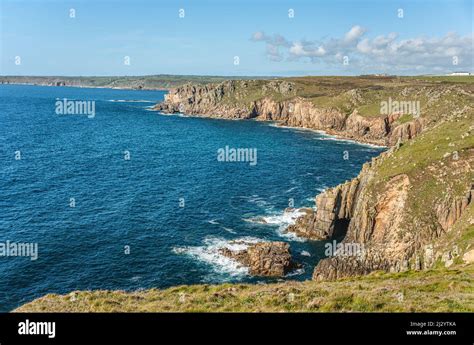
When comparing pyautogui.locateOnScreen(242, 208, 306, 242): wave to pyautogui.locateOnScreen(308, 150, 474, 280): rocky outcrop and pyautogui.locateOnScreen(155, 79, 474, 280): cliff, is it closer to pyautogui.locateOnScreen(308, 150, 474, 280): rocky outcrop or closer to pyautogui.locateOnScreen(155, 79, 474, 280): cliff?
pyautogui.locateOnScreen(155, 79, 474, 280): cliff

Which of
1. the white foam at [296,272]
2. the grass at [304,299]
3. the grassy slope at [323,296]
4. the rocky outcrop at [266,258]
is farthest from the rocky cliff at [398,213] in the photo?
the grass at [304,299]

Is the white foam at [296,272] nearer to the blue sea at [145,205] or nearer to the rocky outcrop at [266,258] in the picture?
the blue sea at [145,205]

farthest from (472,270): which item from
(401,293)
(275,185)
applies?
(275,185)

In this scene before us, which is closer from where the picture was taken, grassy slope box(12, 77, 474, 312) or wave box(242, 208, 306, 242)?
grassy slope box(12, 77, 474, 312)

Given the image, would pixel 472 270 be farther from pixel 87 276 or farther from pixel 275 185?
pixel 275 185

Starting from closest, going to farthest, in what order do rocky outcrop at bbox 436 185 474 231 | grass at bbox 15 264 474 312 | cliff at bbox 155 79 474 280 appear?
1. grass at bbox 15 264 474 312
2. rocky outcrop at bbox 436 185 474 231
3. cliff at bbox 155 79 474 280

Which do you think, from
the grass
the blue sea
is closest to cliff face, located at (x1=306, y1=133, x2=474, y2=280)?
the blue sea

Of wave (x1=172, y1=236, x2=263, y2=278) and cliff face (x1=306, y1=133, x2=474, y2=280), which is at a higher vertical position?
cliff face (x1=306, y1=133, x2=474, y2=280)
